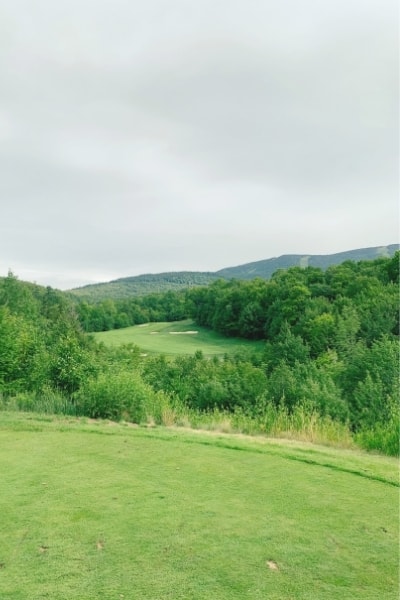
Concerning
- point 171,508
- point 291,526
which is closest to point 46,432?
point 171,508

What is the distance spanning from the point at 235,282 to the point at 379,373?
7078cm

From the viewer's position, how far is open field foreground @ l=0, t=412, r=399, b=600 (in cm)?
331

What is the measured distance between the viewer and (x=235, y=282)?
86.0 metres

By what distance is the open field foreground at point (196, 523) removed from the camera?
10.9ft

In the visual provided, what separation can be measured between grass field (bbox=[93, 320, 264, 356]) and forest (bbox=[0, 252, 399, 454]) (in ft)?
8.54

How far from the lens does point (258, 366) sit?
1227 inches

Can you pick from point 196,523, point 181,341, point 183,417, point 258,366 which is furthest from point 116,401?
point 181,341

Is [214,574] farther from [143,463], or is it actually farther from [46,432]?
[46,432]

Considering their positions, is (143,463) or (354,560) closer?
(354,560)

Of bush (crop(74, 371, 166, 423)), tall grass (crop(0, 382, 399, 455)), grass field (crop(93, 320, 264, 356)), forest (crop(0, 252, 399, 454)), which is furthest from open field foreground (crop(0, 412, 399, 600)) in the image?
grass field (crop(93, 320, 264, 356))

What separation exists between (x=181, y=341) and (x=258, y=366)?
→ 3441 cm

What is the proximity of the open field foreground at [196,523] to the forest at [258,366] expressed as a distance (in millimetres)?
2454

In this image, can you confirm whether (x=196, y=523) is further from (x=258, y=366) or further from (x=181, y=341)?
(x=181, y=341)

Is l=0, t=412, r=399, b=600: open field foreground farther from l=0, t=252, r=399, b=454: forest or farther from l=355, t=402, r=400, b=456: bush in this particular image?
l=0, t=252, r=399, b=454: forest
